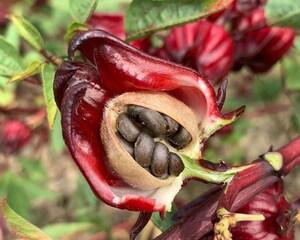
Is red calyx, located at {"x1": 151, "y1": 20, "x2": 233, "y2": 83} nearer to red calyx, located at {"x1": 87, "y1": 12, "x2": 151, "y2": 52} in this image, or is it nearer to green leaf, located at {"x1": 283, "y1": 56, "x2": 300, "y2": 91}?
red calyx, located at {"x1": 87, "y1": 12, "x2": 151, "y2": 52}

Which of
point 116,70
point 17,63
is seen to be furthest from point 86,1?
point 116,70

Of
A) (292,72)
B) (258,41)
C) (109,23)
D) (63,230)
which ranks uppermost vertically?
(109,23)

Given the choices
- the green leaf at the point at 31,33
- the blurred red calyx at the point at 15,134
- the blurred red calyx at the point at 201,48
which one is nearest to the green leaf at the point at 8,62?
the green leaf at the point at 31,33

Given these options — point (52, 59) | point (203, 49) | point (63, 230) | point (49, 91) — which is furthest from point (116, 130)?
point (63, 230)

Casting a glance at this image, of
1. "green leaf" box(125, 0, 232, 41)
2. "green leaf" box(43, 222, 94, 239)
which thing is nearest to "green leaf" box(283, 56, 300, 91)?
"green leaf" box(43, 222, 94, 239)

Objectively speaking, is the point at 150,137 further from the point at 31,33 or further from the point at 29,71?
the point at 31,33

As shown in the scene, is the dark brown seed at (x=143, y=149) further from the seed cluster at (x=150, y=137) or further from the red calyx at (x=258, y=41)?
the red calyx at (x=258, y=41)
